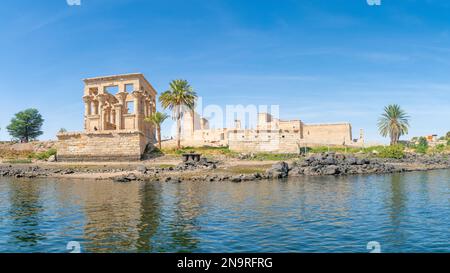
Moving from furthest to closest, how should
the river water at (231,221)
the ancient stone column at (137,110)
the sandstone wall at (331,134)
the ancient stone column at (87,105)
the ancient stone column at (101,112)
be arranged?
the sandstone wall at (331,134)
the ancient stone column at (87,105)
the ancient stone column at (101,112)
the ancient stone column at (137,110)
the river water at (231,221)

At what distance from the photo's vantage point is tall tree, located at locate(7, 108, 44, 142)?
88.5 meters

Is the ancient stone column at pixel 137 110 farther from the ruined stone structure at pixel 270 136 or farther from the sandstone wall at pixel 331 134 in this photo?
the sandstone wall at pixel 331 134

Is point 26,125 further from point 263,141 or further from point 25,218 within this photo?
point 25,218

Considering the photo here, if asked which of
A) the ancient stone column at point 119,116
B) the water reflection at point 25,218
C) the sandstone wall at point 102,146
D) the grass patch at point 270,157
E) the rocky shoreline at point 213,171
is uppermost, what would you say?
the ancient stone column at point 119,116

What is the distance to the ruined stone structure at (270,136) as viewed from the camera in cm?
6025

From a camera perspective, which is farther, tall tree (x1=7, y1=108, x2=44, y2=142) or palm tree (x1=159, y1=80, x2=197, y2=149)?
tall tree (x1=7, y1=108, x2=44, y2=142)

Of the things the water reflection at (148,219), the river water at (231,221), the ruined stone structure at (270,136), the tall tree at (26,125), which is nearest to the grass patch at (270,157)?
the ruined stone structure at (270,136)

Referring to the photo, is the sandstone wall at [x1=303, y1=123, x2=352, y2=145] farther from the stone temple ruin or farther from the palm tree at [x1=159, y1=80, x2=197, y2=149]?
the palm tree at [x1=159, y1=80, x2=197, y2=149]

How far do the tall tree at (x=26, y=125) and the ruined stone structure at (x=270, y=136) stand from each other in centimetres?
4357

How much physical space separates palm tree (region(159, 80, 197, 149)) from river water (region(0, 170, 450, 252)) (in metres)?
35.9

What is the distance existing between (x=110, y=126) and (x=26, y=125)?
43539 mm

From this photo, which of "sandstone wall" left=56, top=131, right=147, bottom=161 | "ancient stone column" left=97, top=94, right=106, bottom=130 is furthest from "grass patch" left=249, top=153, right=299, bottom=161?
"ancient stone column" left=97, top=94, right=106, bottom=130

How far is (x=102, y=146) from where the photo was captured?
5197 centimetres
